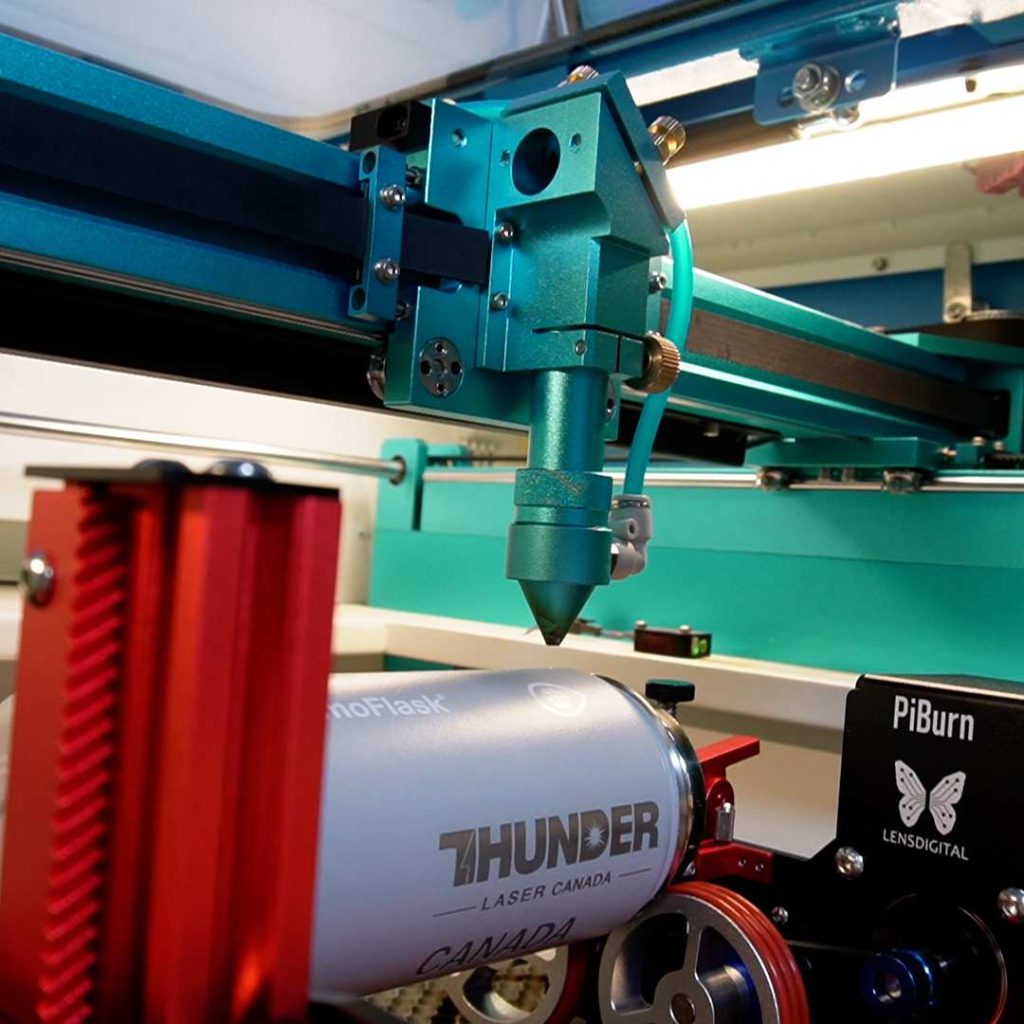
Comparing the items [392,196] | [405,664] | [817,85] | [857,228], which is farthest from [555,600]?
[857,228]

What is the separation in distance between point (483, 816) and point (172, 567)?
0.39 meters

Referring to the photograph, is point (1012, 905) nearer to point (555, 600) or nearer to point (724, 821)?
point (724, 821)

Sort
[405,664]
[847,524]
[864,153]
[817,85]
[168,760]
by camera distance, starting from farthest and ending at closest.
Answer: [405,664] < [847,524] < [864,153] < [817,85] < [168,760]

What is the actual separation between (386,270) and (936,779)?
24.1 inches

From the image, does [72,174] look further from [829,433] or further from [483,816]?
[829,433]

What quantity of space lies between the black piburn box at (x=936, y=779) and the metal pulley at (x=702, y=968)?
14 cm

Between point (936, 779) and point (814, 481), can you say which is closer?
point (936, 779)

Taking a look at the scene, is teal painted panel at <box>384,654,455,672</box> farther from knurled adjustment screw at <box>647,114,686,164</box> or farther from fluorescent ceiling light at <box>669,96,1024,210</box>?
knurled adjustment screw at <box>647,114,686,164</box>

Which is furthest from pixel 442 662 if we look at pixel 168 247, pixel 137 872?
pixel 137 872

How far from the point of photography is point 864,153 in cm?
134

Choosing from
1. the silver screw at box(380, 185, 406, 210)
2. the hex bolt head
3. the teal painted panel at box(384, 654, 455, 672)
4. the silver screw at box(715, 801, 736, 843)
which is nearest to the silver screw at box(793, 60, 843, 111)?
the hex bolt head

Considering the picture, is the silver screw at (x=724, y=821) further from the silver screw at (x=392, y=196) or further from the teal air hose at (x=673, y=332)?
the silver screw at (x=392, y=196)

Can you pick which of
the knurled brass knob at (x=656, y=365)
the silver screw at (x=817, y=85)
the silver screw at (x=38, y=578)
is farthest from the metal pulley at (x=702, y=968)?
the silver screw at (x=817, y=85)

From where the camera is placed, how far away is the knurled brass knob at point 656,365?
87cm
